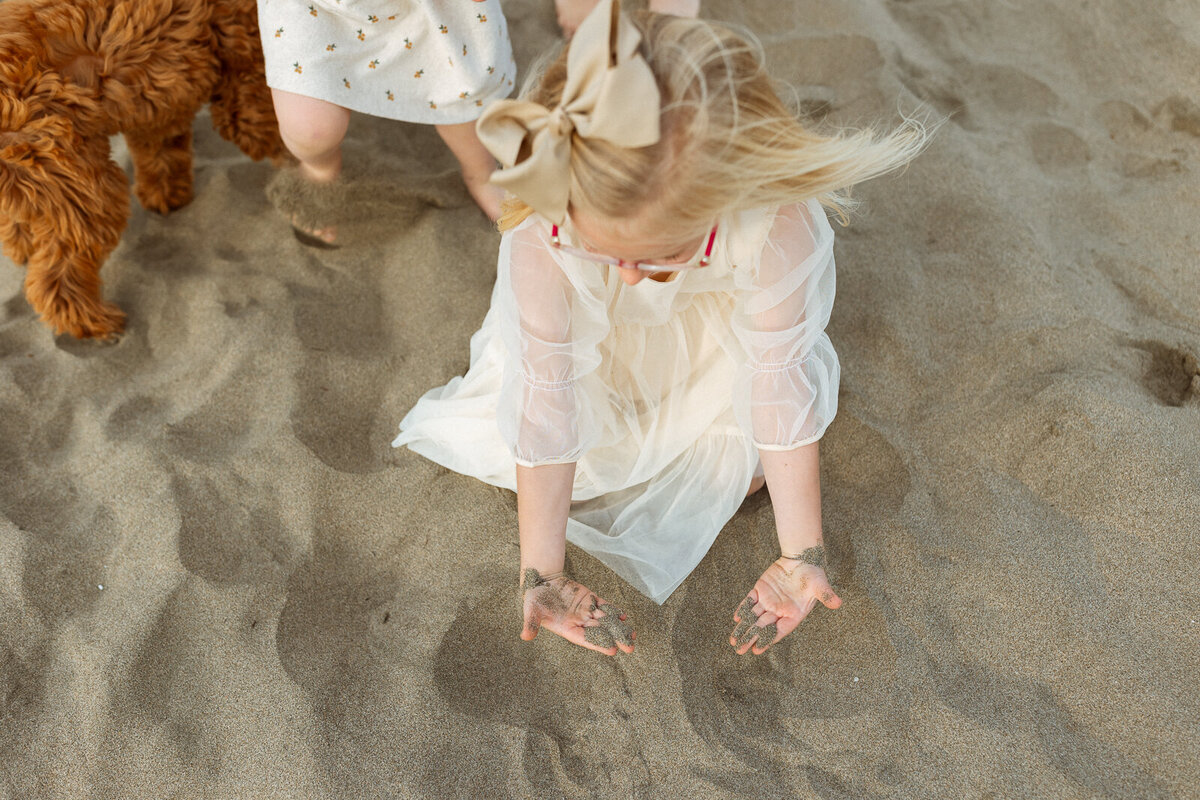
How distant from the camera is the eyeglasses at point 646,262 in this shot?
1.00m

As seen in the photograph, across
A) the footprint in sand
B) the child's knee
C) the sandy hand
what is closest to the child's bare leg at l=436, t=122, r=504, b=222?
the child's knee

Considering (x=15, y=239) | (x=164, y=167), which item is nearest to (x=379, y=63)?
(x=164, y=167)

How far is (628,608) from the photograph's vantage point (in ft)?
4.28

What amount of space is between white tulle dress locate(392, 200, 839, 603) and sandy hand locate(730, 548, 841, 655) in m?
0.13

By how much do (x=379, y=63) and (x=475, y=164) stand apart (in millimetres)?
309

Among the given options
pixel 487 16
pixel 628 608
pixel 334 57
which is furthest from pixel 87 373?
pixel 628 608

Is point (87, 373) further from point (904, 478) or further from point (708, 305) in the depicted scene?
point (904, 478)

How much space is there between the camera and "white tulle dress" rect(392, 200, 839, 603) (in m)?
1.15

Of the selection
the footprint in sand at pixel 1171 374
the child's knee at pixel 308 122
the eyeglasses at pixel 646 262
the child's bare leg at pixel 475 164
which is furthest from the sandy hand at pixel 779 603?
the child's knee at pixel 308 122

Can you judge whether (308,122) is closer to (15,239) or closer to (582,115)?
(15,239)

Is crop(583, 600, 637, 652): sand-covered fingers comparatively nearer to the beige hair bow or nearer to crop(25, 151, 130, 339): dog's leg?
the beige hair bow

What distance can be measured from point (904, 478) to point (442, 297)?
38.5 inches

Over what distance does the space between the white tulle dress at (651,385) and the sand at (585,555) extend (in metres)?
0.08

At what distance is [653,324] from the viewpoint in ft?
4.16
